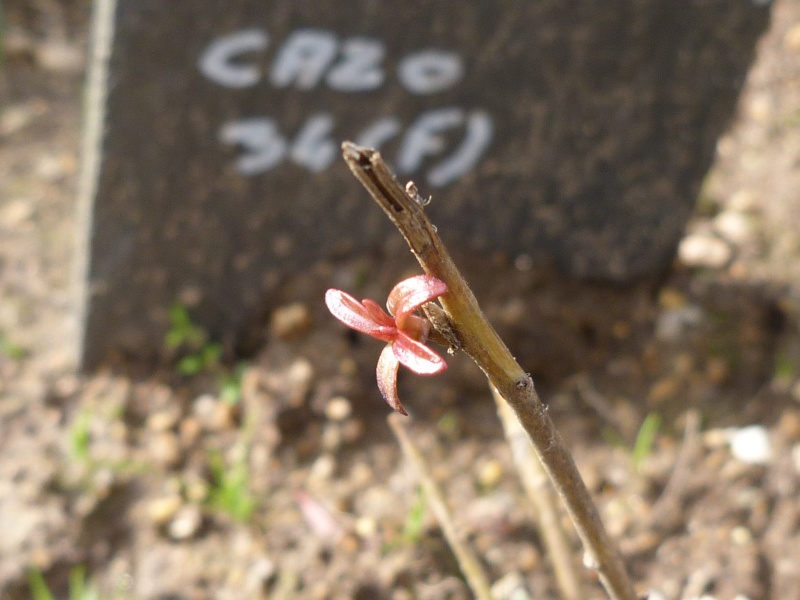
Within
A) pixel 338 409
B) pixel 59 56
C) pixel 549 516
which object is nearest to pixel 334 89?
pixel 338 409

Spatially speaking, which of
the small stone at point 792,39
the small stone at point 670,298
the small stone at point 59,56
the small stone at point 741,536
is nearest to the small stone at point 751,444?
the small stone at point 741,536

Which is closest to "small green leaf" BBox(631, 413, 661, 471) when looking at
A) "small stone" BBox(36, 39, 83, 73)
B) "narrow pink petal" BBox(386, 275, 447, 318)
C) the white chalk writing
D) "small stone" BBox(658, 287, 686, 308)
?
"small stone" BBox(658, 287, 686, 308)

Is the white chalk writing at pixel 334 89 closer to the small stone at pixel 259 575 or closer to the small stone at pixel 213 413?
the small stone at pixel 213 413

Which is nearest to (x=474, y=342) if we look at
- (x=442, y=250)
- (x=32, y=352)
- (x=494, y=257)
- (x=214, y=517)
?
(x=442, y=250)

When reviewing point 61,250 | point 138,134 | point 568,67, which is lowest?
point 568,67

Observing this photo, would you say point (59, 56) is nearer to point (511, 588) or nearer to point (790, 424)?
point (511, 588)

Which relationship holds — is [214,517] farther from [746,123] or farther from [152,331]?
[746,123]
